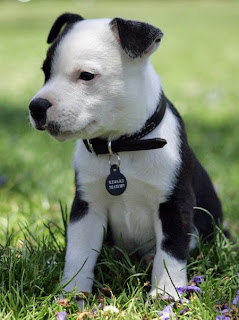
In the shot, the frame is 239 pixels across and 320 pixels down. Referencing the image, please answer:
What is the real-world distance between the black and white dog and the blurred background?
805 millimetres

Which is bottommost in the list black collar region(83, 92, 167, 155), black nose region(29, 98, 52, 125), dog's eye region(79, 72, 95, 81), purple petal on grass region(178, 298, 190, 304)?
purple petal on grass region(178, 298, 190, 304)

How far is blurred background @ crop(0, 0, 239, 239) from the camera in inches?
183

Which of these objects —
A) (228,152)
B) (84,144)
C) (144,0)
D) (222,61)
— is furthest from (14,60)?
(144,0)

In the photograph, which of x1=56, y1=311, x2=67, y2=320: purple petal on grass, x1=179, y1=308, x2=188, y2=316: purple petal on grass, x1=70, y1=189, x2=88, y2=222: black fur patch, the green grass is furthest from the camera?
x1=70, y1=189, x2=88, y2=222: black fur patch

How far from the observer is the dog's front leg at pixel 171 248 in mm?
2988

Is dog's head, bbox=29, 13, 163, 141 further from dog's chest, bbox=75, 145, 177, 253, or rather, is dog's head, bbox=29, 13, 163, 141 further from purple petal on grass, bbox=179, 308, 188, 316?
purple petal on grass, bbox=179, 308, 188, 316

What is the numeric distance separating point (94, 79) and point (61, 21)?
2.14ft

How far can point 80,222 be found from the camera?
10.4 feet

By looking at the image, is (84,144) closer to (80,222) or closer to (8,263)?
(80,222)

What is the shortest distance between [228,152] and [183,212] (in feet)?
10.2

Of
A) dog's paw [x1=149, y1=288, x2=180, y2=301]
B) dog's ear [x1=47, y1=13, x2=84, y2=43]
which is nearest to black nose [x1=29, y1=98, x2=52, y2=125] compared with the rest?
dog's ear [x1=47, y1=13, x2=84, y2=43]

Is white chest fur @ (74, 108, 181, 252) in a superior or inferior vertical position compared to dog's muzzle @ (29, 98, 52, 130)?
inferior

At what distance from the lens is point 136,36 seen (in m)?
2.88

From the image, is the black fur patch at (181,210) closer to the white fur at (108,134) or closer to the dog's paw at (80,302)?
the white fur at (108,134)
